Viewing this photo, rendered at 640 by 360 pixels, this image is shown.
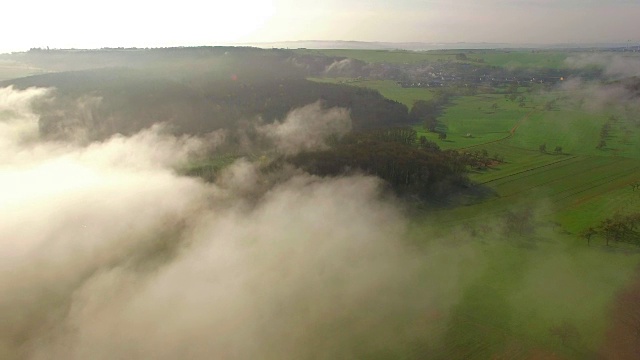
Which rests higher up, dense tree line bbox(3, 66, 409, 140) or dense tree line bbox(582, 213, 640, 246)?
dense tree line bbox(3, 66, 409, 140)

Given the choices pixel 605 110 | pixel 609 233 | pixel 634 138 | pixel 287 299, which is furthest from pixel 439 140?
pixel 287 299

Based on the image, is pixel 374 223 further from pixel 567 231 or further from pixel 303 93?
pixel 303 93

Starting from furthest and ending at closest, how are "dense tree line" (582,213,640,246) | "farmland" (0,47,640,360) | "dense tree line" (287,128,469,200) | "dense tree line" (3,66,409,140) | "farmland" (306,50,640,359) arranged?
"dense tree line" (3,66,409,140)
"dense tree line" (287,128,469,200)
"dense tree line" (582,213,640,246)
"farmland" (0,47,640,360)
"farmland" (306,50,640,359)

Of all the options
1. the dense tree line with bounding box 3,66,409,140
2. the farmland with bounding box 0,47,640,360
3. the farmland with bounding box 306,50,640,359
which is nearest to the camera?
the farmland with bounding box 306,50,640,359

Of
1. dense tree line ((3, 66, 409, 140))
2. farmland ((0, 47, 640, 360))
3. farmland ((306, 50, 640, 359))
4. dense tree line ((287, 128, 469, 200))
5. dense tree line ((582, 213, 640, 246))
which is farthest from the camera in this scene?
dense tree line ((3, 66, 409, 140))

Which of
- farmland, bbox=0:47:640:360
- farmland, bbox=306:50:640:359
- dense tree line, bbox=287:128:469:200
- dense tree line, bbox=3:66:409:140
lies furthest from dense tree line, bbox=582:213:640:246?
dense tree line, bbox=3:66:409:140

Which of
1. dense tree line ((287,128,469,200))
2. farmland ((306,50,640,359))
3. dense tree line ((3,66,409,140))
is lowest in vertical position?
farmland ((306,50,640,359))

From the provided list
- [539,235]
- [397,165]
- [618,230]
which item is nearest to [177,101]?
[397,165]

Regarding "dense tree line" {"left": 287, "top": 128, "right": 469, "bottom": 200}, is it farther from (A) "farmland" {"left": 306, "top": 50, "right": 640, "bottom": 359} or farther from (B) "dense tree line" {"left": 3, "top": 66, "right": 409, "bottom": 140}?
(B) "dense tree line" {"left": 3, "top": 66, "right": 409, "bottom": 140}

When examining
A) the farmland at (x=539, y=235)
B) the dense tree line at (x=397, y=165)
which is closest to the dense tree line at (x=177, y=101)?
the farmland at (x=539, y=235)

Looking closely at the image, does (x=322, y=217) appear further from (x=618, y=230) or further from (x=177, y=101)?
(x=177, y=101)

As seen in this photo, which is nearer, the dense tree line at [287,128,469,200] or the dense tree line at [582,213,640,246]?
the dense tree line at [582,213,640,246]

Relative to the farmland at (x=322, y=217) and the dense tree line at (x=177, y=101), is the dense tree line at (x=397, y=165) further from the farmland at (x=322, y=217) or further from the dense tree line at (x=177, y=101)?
the dense tree line at (x=177, y=101)
